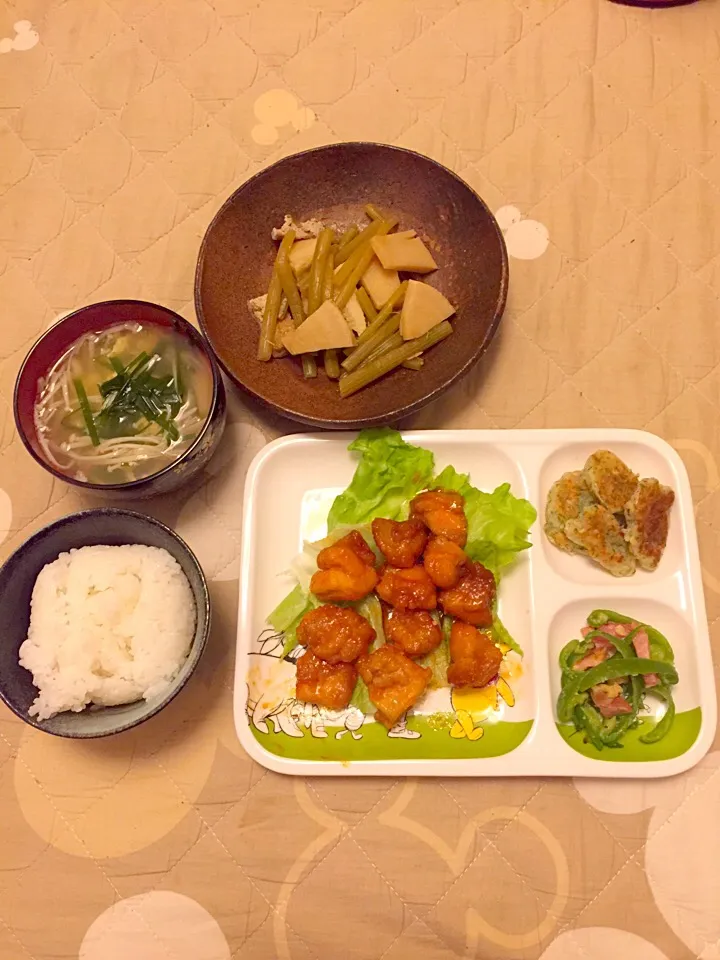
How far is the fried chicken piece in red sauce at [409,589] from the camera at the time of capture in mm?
1608

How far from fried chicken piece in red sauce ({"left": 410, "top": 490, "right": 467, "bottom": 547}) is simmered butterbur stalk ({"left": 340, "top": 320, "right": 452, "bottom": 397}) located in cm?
30

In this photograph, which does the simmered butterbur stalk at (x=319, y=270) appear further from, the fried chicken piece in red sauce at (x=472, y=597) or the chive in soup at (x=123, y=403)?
the fried chicken piece in red sauce at (x=472, y=597)

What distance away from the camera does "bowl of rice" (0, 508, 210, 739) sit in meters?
1.49

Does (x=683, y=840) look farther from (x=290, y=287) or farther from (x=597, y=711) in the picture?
(x=290, y=287)

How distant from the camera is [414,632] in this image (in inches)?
62.9

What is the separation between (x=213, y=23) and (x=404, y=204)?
3.03 feet

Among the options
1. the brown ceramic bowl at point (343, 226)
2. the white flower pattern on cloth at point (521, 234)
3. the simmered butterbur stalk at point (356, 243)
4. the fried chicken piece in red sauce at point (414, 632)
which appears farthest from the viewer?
the white flower pattern on cloth at point (521, 234)

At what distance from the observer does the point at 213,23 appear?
2.23 meters

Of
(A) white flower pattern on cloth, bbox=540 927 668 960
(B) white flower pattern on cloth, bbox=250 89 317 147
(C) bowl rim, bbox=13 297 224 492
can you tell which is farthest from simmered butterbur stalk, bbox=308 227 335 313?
(A) white flower pattern on cloth, bbox=540 927 668 960

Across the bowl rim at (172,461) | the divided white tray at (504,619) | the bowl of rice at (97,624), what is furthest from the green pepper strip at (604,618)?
the bowl rim at (172,461)

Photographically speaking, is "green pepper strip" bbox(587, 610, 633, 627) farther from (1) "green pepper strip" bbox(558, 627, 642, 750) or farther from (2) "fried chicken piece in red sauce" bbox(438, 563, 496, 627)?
(2) "fried chicken piece in red sauce" bbox(438, 563, 496, 627)

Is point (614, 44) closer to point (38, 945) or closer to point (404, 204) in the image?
point (404, 204)

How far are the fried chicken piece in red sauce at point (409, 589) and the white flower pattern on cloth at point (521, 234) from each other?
922 mm

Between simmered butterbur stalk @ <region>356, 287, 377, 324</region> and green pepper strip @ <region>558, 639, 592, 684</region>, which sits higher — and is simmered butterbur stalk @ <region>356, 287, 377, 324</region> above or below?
above
